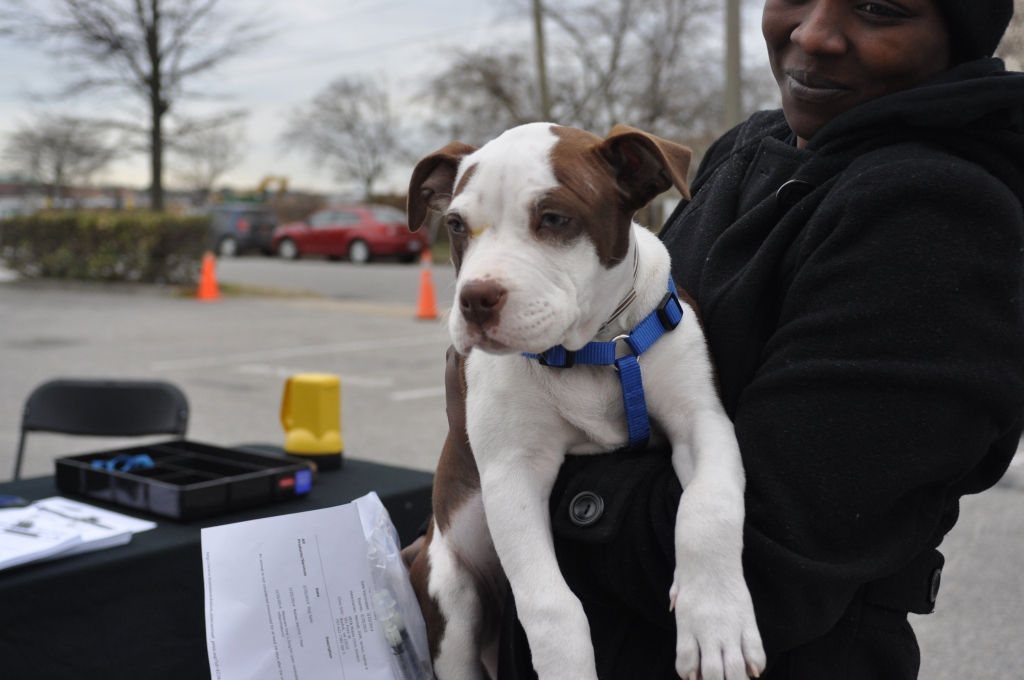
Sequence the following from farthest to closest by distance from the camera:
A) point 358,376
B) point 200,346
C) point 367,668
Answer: point 200,346, point 358,376, point 367,668

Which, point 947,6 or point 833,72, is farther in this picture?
point 833,72

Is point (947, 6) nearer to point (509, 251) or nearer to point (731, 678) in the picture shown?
point (509, 251)

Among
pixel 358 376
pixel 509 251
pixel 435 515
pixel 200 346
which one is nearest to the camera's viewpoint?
pixel 509 251

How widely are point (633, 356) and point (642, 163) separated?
0.41 metres

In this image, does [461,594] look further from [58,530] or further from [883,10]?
[883,10]

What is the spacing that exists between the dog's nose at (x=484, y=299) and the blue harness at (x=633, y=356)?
183mm

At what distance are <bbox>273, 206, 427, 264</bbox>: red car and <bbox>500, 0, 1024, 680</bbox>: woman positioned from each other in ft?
74.2

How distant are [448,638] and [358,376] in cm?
812

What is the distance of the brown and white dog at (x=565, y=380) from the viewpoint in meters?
1.67

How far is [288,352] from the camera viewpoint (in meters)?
11.6

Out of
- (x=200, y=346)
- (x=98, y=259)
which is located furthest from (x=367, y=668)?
(x=98, y=259)

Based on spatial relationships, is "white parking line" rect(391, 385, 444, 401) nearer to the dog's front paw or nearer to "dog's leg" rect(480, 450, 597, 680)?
"dog's leg" rect(480, 450, 597, 680)

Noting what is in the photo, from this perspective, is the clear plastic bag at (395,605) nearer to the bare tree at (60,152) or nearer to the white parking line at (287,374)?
the white parking line at (287,374)

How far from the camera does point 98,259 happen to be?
63.2 feet
